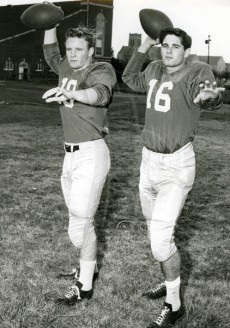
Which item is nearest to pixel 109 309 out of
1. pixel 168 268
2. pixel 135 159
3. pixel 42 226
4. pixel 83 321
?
pixel 83 321

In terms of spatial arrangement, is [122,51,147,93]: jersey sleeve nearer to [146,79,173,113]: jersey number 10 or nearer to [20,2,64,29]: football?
[146,79,173,113]: jersey number 10

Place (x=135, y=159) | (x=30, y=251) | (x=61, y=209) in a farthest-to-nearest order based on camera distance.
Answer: (x=135, y=159) < (x=61, y=209) < (x=30, y=251)

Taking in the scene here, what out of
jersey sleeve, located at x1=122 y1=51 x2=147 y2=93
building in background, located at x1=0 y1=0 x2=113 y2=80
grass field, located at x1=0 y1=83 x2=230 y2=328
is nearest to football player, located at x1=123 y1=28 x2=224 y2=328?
jersey sleeve, located at x1=122 y1=51 x2=147 y2=93

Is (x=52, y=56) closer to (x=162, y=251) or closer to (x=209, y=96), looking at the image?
(x=209, y=96)

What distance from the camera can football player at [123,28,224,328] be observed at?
356 cm

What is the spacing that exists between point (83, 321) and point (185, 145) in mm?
1529

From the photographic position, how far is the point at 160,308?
13.1 ft

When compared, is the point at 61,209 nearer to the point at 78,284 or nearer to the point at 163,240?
the point at 78,284

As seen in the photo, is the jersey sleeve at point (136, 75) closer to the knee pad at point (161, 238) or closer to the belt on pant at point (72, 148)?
the belt on pant at point (72, 148)

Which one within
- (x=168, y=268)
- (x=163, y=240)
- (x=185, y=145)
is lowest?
(x=168, y=268)

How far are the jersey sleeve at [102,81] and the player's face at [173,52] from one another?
450 mm

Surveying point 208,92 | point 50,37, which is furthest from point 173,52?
point 50,37

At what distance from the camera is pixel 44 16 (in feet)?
15.1

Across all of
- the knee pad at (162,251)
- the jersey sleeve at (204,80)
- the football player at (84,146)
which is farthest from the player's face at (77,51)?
the knee pad at (162,251)
